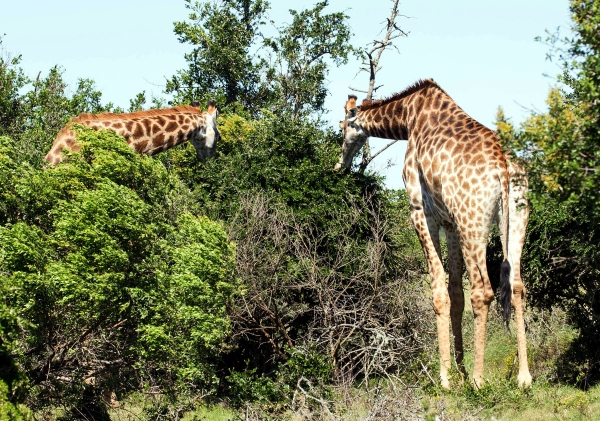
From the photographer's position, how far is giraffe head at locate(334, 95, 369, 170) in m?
15.9

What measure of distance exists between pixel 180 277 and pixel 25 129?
28.6 ft

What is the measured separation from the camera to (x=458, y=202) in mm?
12711

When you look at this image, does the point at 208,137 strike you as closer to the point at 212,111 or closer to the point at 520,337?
the point at 212,111

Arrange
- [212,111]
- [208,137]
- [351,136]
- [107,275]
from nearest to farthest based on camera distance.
→ 1. [107,275]
2. [351,136]
3. [208,137]
4. [212,111]

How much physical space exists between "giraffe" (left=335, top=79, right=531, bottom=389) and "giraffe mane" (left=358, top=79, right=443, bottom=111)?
0.07ft

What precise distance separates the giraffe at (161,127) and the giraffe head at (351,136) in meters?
2.70

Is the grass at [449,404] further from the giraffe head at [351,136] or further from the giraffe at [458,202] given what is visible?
the giraffe head at [351,136]

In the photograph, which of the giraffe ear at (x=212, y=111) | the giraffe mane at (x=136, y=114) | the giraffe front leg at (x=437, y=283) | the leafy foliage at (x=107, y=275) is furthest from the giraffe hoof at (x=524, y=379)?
the giraffe mane at (x=136, y=114)

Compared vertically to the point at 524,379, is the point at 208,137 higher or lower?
higher

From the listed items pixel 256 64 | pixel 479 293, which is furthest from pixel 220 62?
pixel 479 293

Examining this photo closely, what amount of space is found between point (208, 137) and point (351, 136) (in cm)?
290

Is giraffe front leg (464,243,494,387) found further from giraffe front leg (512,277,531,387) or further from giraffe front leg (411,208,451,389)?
giraffe front leg (411,208,451,389)

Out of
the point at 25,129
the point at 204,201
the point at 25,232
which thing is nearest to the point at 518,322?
the point at 204,201

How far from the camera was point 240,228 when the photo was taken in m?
14.0
